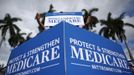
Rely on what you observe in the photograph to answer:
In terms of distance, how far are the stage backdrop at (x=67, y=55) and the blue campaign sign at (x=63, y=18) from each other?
108cm

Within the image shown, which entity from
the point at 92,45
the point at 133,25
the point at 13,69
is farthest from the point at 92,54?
the point at 133,25

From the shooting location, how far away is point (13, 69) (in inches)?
205

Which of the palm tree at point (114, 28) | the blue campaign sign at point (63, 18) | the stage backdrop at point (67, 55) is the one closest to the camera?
the stage backdrop at point (67, 55)

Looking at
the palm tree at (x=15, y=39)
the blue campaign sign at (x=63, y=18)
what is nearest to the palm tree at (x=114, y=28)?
the palm tree at (x=15, y=39)

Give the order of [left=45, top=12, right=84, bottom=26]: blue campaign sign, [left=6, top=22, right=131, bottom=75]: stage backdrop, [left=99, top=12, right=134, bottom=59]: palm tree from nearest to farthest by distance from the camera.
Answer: [left=6, top=22, right=131, bottom=75]: stage backdrop, [left=45, top=12, right=84, bottom=26]: blue campaign sign, [left=99, top=12, right=134, bottom=59]: palm tree

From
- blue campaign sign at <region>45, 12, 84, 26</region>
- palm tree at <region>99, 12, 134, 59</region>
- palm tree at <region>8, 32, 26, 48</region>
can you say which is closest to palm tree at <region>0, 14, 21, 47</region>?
palm tree at <region>8, 32, 26, 48</region>

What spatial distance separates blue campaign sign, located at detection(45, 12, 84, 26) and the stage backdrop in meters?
1.08

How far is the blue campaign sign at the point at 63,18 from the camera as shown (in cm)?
576

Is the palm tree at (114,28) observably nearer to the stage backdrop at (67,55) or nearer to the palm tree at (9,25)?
the palm tree at (9,25)

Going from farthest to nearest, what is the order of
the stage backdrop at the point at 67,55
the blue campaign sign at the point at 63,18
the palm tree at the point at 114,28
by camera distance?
the palm tree at the point at 114,28, the blue campaign sign at the point at 63,18, the stage backdrop at the point at 67,55

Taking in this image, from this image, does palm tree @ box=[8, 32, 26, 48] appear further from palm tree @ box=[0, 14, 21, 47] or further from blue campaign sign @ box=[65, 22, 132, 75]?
blue campaign sign @ box=[65, 22, 132, 75]

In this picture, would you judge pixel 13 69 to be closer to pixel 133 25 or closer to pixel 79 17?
pixel 79 17

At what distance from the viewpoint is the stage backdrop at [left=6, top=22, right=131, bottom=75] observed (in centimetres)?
380

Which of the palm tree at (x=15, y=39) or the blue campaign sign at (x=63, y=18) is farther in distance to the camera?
the palm tree at (x=15, y=39)
